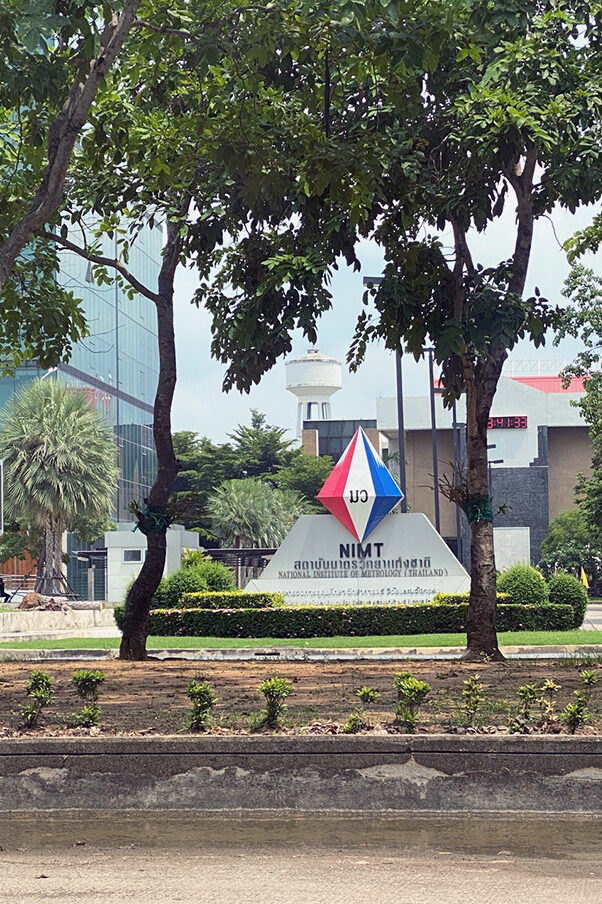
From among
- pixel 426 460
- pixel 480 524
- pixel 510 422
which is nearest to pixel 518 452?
pixel 510 422

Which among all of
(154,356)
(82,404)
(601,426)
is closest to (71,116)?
(601,426)

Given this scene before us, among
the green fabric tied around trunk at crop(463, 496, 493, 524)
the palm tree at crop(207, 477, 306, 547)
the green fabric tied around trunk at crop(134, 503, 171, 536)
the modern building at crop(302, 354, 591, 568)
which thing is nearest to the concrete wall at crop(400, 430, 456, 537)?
the modern building at crop(302, 354, 591, 568)

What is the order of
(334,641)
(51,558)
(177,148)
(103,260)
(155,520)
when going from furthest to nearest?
(51,558), (334,641), (103,260), (155,520), (177,148)

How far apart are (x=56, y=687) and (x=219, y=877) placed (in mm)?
6589

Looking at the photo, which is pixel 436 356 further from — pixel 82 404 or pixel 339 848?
pixel 82 404

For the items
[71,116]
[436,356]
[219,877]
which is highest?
[71,116]

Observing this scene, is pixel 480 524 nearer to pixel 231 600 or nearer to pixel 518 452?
pixel 231 600

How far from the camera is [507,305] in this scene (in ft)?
53.0

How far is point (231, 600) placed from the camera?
2777 cm

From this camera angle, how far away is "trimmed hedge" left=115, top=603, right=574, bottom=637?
87.2ft

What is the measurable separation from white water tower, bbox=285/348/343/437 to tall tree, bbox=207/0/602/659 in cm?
10752

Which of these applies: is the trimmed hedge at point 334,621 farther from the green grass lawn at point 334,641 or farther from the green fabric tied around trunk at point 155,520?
the green fabric tied around trunk at point 155,520

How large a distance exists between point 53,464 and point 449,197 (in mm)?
34803

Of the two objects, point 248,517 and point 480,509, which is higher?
point 248,517
